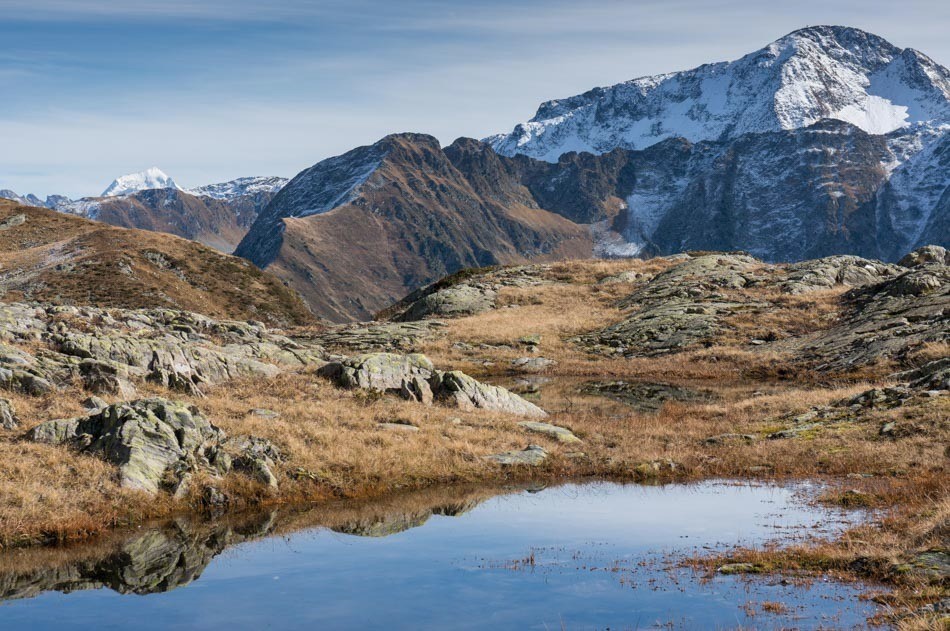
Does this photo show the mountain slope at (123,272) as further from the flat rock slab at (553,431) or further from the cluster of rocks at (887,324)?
the cluster of rocks at (887,324)

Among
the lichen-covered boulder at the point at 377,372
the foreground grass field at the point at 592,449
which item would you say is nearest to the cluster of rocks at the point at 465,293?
the foreground grass field at the point at 592,449

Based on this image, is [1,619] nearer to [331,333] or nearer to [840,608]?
[840,608]

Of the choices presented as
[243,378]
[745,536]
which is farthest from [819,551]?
[243,378]

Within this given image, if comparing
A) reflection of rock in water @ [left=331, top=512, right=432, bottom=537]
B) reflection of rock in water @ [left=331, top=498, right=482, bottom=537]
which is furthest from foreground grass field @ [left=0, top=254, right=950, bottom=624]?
reflection of rock in water @ [left=331, top=512, right=432, bottom=537]

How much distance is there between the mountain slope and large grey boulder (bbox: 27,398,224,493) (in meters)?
73.0

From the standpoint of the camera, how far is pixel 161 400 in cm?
2547

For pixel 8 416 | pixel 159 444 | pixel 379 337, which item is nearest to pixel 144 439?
pixel 159 444

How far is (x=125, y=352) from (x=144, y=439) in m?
14.3

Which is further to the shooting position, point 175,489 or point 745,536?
point 175,489

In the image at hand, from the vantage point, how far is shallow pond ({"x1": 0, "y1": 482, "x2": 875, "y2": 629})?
14055 mm

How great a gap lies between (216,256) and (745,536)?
4734 inches

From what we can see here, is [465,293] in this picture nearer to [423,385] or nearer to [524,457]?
[423,385]

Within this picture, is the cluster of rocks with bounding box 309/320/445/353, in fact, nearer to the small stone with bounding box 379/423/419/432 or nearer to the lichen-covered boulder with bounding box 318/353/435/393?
the lichen-covered boulder with bounding box 318/353/435/393

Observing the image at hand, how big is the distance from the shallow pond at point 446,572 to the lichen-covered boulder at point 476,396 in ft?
39.7
